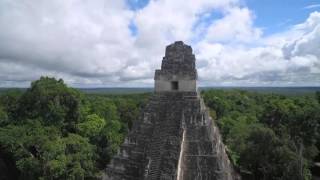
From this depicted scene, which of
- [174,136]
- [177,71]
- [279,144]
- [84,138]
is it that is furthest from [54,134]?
[174,136]

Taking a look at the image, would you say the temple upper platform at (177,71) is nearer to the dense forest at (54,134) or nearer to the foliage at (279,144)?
the foliage at (279,144)

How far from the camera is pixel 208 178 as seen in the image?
31.5 feet

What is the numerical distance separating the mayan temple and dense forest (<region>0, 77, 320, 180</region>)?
40.4 feet

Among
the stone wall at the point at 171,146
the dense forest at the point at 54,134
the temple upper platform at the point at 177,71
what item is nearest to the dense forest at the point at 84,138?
the dense forest at the point at 54,134

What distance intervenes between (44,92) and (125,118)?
473 inches

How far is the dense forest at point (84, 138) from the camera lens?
22.2m

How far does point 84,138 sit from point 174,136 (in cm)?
1711

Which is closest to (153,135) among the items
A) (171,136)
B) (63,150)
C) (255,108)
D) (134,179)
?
(171,136)

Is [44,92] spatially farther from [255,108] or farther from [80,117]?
[255,108]

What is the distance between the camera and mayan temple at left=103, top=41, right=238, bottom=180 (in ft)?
32.0

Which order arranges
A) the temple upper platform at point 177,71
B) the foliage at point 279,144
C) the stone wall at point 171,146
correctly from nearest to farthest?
the stone wall at point 171,146 < the temple upper platform at point 177,71 < the foliage at point 279,144

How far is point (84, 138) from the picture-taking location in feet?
84.8

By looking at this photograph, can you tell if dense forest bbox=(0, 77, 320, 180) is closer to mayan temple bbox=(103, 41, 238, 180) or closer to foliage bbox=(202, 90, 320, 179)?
foliage bbox=(202, 90, 320, 179)

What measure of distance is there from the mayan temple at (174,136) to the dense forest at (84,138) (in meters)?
12.3
